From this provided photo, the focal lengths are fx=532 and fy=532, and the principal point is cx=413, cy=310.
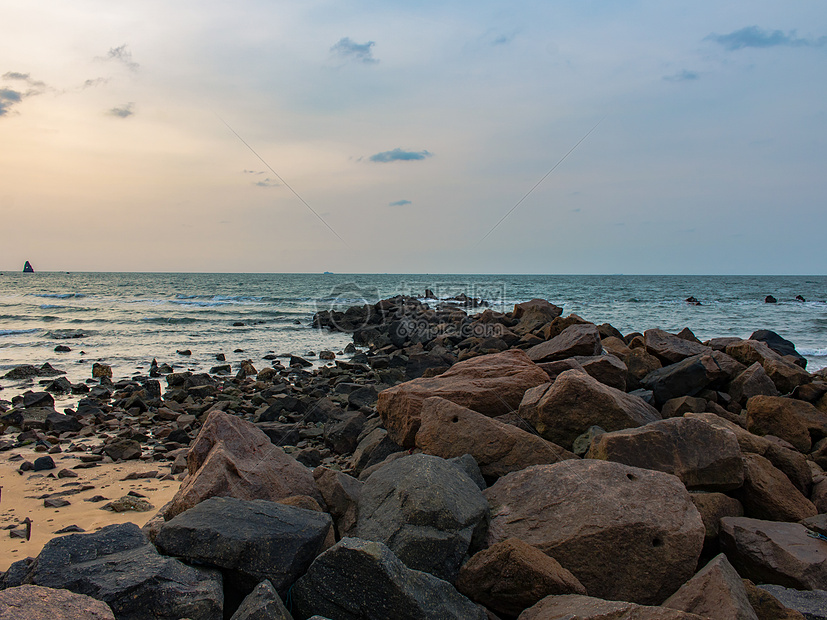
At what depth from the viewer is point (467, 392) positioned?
560 cm

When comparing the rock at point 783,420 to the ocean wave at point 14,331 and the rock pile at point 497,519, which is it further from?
the ocean wave at point 14,331

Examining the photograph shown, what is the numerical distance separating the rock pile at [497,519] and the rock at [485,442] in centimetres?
2

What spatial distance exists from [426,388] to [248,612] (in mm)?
3460

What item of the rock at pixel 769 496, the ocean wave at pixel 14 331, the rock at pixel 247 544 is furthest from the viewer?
the ocean wave at pixel 14 331

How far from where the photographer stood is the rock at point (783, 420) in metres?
5.76

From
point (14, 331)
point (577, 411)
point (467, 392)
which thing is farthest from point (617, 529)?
point (14, 331)

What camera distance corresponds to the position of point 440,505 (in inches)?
130

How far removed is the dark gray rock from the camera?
281 centimetres

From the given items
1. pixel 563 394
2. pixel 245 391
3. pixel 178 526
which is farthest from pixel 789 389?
pixel 245 391

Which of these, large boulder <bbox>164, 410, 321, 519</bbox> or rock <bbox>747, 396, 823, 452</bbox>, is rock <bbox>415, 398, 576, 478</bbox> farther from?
rock <bbox>747, 396, 823, 452</bbox>

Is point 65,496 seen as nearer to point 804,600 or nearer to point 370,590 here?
point 370,590

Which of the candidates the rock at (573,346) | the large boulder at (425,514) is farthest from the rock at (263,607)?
the rock at (573,346)

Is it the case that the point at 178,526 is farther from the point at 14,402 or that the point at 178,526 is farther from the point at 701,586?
the point at 14,402

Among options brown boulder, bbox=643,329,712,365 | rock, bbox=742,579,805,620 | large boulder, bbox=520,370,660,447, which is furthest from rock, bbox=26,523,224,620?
brown boulder, bbox=643,329,712,365
